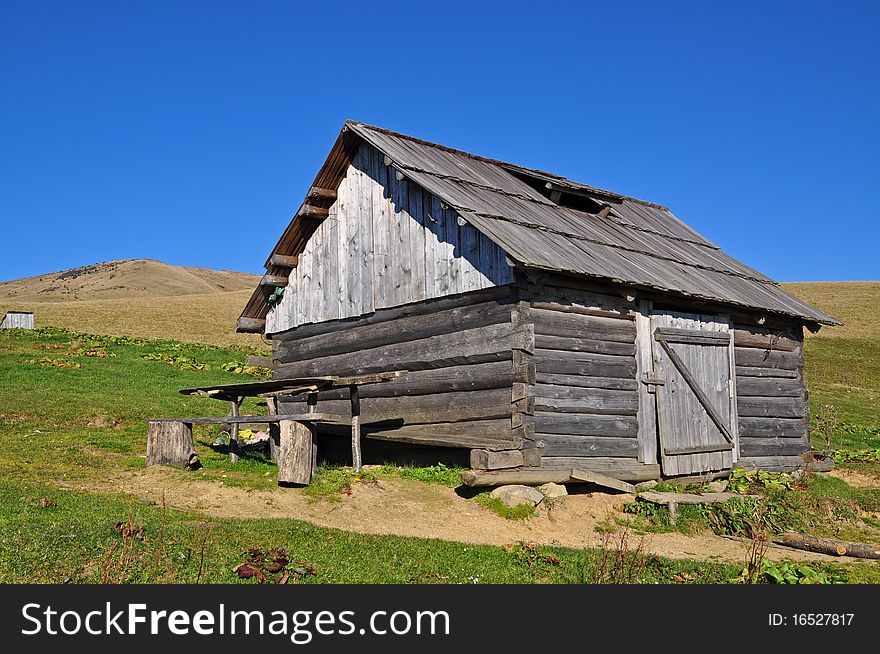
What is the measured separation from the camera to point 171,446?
47.3 feet

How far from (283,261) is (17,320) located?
29.0 m

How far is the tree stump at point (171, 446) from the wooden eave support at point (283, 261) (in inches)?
233

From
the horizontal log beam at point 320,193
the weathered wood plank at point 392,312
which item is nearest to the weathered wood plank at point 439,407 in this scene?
the weathered wood plank at point 392,312

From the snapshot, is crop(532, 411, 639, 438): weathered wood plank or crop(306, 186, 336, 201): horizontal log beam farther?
crop(306, 186, 336, 201): horizontal log beam

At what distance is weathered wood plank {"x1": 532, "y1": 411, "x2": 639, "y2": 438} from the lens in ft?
46.0

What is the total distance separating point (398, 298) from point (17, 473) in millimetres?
7448

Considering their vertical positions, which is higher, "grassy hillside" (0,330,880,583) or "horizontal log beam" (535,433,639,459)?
"horizontal log beam" (535,433,639,459)

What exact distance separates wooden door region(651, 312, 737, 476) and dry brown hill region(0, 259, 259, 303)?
10869cm

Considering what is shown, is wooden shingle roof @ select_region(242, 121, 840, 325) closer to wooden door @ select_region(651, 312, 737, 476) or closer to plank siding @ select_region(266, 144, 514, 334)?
plank siding @ select_region(266, 144, 514, 334)

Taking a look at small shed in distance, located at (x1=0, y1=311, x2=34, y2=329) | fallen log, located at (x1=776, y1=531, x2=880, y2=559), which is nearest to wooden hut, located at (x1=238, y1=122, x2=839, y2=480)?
fallen log, located at (x1=776, y1=531, x2=880, y2=559)

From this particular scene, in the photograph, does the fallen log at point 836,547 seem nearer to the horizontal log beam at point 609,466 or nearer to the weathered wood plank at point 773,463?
the horizontal log beam at point 609,466

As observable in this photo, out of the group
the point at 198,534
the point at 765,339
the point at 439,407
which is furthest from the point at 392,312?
the point at 765,339

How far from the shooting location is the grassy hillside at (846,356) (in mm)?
33656

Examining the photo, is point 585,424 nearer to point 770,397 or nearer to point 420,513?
point 420,513
